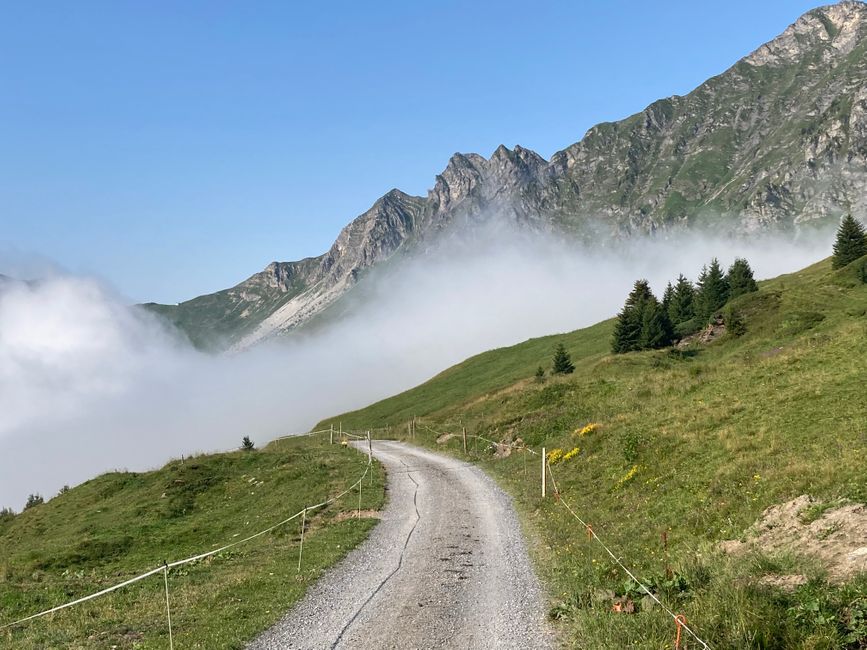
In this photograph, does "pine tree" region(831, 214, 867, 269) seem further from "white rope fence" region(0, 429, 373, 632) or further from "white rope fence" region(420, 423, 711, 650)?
"white rope fence" region(0, 429, 373, 632)

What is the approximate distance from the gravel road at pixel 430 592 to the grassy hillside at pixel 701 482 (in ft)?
3.76

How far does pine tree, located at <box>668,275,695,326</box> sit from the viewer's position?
99.3 m

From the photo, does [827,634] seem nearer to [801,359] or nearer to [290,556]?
[290,556]

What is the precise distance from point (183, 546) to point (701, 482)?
90.4ft

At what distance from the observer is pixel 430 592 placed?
15.8 metres

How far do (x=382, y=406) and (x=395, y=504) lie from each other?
10713 cm

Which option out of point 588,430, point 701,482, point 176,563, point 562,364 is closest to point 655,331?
point 562,364

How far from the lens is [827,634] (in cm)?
885

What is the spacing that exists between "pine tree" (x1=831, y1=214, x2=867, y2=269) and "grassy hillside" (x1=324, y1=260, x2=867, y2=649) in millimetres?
35241

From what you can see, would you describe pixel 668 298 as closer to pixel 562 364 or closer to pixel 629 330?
pixel 629 330

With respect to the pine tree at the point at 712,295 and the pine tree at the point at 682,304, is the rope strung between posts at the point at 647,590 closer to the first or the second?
the pine tree at the point at 712,295

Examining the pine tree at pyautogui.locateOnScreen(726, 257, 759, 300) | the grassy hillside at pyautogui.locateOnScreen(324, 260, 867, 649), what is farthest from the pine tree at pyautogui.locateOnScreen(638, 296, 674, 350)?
the grassy hillside at pyautogui.locateOnScreen(324, 260, 867, 649)

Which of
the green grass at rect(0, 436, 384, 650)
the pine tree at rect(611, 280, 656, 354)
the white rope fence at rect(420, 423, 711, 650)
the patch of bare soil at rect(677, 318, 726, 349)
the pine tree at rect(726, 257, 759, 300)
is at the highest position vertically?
the pine tree at rect(726, 257, 759, 300)

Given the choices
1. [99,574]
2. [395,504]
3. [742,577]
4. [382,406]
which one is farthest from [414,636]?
[382,406]
